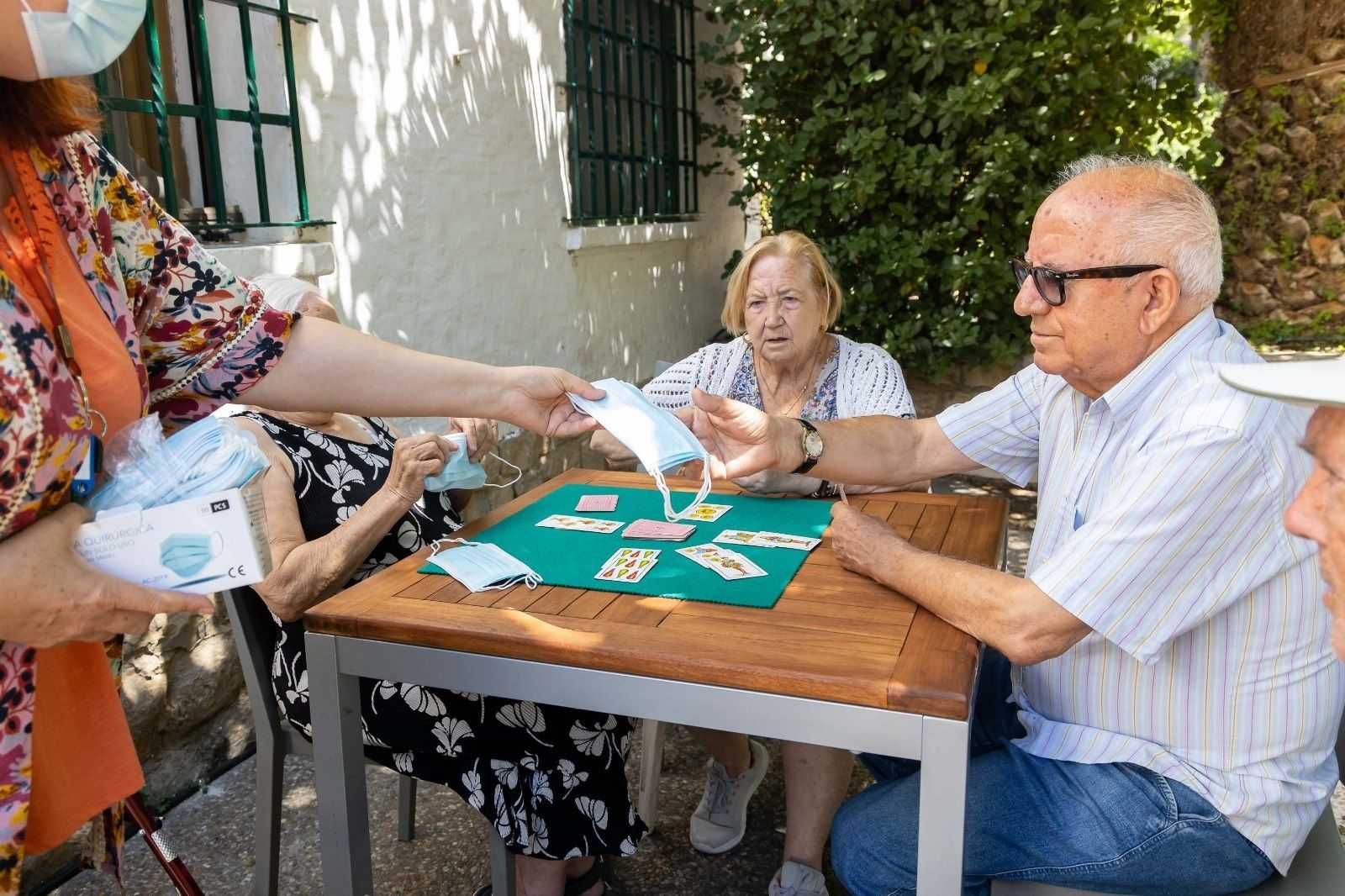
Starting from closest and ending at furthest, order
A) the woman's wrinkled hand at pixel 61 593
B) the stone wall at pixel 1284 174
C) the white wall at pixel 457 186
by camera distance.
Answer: the woman's wrinkled hand at pixel 61 593, the white wall at pixel 457 186, the stone wall at pixel 1284 174

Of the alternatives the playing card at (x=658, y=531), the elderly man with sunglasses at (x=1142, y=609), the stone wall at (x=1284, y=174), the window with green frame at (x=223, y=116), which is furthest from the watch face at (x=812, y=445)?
the stone wall at (x=1284, y=174)

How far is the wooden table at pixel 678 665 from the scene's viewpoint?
5.23ft

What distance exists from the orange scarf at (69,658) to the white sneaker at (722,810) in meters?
1.89

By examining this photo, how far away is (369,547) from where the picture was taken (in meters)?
2.36

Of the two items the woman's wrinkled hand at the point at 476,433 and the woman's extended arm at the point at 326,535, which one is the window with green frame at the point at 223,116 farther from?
the woman's extended arm at the point at 326,535

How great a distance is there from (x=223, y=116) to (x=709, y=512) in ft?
7.44

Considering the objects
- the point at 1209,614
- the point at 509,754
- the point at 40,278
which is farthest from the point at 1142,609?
the point at 40,278

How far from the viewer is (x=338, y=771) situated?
205 centimetres

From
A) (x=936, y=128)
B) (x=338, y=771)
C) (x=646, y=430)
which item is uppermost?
(x=936, y=128)

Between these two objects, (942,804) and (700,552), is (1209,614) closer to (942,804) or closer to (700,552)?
(942,804)

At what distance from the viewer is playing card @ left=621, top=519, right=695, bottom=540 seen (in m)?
2.40

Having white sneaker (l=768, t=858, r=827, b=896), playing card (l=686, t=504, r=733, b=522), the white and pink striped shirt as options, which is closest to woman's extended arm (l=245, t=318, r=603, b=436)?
playing card (l=686, t=504, r=733, b=522)

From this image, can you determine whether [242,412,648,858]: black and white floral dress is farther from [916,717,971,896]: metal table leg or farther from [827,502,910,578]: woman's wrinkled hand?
[916,717,971,896]: metal table leg

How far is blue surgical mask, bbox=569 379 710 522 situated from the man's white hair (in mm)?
926
